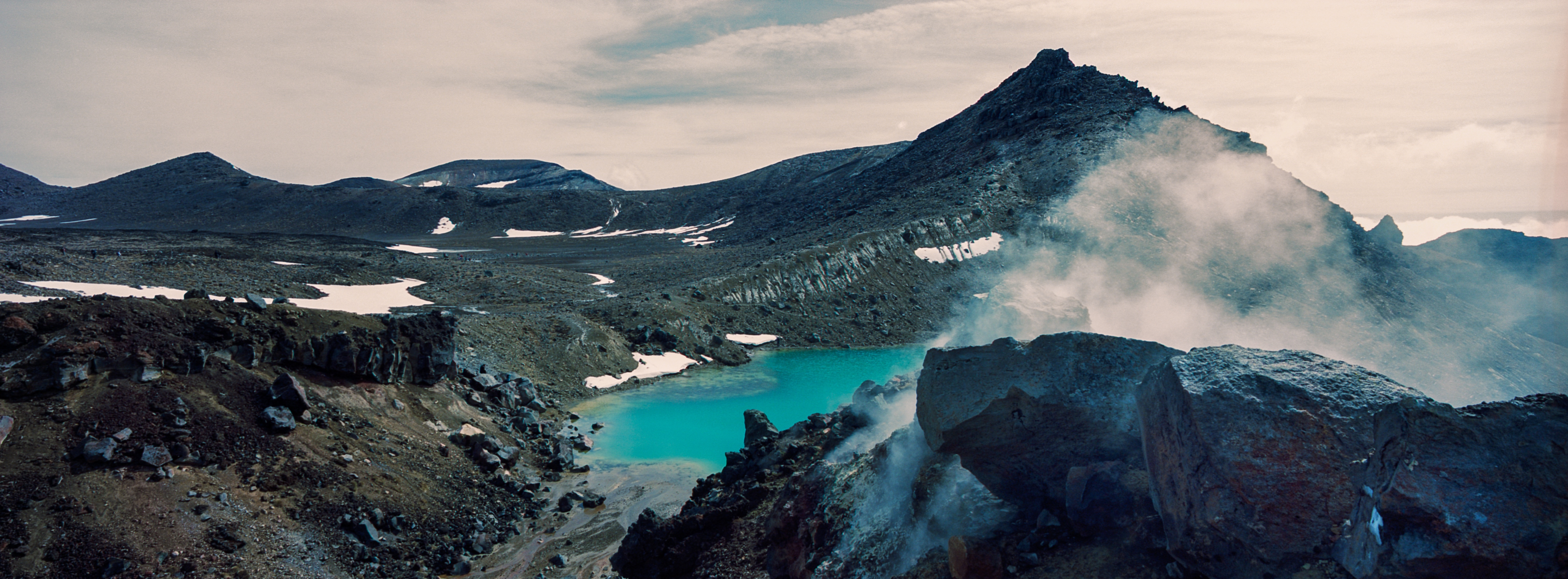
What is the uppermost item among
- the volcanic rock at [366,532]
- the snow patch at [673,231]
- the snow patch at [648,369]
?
the snow patch at [673,231]

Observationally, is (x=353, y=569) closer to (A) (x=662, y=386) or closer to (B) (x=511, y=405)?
(B) (x=511, y=405)

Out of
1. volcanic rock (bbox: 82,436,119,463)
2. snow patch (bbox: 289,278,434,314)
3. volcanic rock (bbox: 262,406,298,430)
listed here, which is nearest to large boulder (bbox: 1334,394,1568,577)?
volcanic rock (bbox: 82,436,119,463)

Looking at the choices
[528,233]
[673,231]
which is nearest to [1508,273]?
[673,231]

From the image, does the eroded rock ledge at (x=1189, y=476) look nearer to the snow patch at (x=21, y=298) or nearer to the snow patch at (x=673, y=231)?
the snow patch at (x=21, y=298)

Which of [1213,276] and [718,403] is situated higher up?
[1213,276]

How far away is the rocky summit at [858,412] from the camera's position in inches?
261

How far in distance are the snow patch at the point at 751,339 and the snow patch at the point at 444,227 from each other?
10739 centimetres

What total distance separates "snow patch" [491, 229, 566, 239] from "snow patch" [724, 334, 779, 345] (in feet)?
317

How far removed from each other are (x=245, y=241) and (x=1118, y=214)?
103 m

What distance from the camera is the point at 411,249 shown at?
4053 inches

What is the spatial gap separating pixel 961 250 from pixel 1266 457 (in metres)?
61.5

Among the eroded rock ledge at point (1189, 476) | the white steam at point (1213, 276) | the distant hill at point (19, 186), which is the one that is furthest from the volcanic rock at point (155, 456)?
the distant hill at point (19, 186)

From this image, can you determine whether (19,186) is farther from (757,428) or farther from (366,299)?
(757,428)

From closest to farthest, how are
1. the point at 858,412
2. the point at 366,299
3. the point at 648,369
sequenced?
the point at 858,412
the point at 648,369
the point at 366,299
